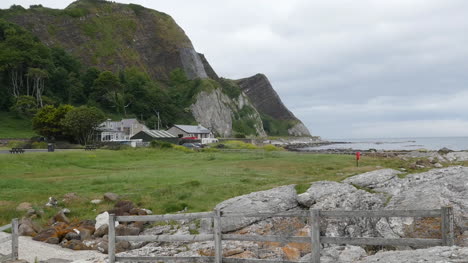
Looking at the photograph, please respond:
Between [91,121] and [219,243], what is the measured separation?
77098mm

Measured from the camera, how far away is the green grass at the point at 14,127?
9094 cm

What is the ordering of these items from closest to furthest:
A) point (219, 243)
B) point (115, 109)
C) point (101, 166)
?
1. point (219, 243)
2. point (101, 166)
3. point (115, 109)

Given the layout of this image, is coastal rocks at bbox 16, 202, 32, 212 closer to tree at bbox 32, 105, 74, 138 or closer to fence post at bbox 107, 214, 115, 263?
fence post at bbox 107, 214, 115, 263

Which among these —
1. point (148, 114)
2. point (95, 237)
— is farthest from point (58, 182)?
point (148, 114)

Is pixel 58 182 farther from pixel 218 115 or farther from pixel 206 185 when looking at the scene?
pixel 218 115

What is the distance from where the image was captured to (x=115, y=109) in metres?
146

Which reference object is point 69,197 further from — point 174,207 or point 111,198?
point 174,207

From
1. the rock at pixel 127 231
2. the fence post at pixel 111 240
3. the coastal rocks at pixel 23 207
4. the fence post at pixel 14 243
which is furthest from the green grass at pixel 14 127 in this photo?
the fence post at pixel 111 240

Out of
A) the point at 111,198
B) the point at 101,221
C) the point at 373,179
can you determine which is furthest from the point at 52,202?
the point at 373,179

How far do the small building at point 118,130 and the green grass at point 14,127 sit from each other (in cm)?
1756

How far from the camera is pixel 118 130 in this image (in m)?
112

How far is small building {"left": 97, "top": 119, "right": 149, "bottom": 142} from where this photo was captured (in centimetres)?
10481

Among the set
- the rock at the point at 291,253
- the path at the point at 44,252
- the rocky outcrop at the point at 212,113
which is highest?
the rocky outcrop at the point at 212,113

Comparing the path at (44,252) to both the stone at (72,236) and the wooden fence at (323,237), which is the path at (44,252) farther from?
the wooden fence at (323,237)
